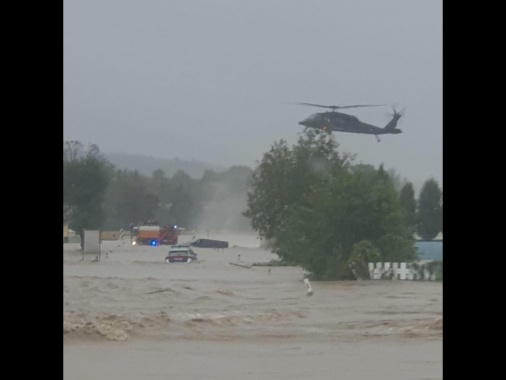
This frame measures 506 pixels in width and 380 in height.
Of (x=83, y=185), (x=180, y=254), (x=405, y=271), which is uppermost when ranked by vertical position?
(x=83, y=185)

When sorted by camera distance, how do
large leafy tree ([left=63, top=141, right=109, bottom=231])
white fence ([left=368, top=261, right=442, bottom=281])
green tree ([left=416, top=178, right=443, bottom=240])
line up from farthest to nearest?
white fence ([left=368, top=261, right=442, bottom=281]) → green tree ([left=416, top=178, right=443, bottom=240]) → large leafy tree ([left=63, top=141, right=109, bottom=231])

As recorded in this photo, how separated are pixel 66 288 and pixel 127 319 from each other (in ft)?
1.34

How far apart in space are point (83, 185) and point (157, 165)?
471mm

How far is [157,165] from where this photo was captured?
5.23 m

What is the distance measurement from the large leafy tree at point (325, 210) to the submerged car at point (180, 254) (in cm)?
41

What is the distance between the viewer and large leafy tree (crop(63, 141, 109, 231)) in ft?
16.9

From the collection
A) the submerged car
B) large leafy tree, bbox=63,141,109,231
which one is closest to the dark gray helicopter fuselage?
the submerged car

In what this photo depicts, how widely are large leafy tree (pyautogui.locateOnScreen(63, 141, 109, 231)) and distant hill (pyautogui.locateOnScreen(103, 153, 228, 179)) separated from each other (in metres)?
0.09

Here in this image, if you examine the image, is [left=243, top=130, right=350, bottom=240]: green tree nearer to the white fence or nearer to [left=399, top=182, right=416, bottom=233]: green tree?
[left=399, top=182, right=416, bottom=233]: green tree

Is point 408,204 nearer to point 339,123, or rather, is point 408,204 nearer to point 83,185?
point 339,123

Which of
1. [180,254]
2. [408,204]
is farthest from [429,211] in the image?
[180,254]

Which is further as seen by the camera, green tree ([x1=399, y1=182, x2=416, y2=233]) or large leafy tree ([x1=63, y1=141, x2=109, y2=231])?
green tree ([x1=399, y1=182, x2=416, y2=233])
